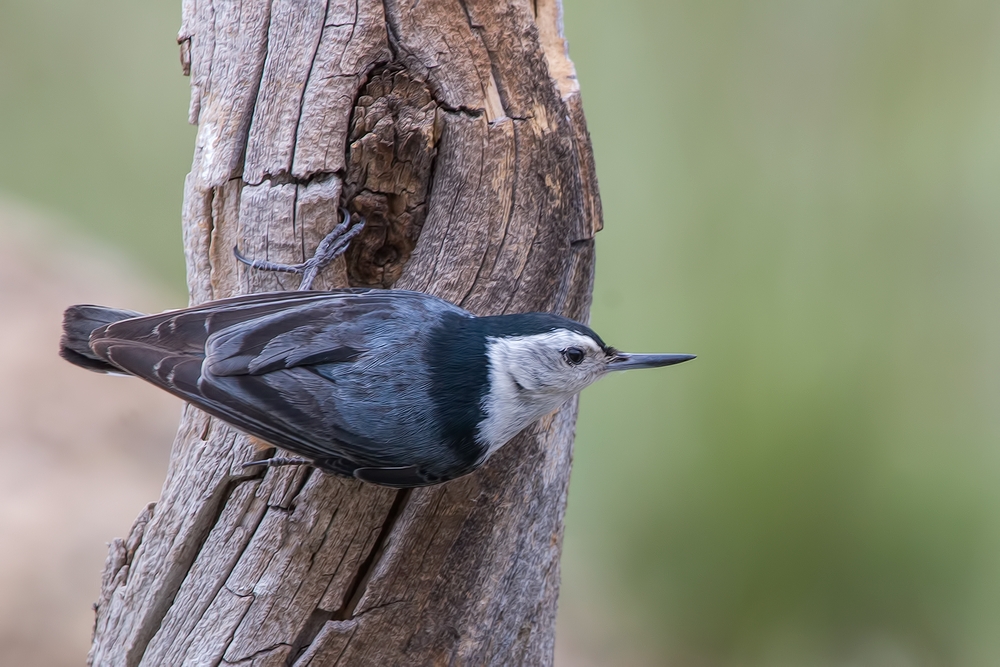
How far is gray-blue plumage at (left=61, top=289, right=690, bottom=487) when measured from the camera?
1382 millimetres

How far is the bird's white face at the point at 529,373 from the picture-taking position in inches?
56.1


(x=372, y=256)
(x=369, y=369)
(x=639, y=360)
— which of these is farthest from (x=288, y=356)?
(x=639, y=360)

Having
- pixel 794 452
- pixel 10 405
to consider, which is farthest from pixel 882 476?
pixel 10 405

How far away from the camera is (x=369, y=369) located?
144 cm

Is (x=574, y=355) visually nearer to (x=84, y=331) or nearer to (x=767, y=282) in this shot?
(x=84, y=331)

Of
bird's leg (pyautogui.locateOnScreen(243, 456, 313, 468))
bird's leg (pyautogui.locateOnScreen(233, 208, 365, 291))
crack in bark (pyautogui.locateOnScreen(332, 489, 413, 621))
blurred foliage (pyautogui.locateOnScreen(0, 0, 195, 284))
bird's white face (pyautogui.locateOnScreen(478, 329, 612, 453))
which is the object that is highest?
blurred foliage (pyautogui.locateOnScreen(0, 0, 195, 284))

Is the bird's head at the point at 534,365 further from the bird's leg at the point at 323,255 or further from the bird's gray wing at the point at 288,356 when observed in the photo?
the bird's leg at the point at 323,255

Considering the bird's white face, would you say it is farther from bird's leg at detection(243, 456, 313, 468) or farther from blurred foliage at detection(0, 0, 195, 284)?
blurred foliage at detection(0, 0, 195, 284)

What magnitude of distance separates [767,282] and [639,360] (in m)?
1.42

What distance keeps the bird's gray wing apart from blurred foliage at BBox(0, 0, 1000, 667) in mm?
1567

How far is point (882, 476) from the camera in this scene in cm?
257

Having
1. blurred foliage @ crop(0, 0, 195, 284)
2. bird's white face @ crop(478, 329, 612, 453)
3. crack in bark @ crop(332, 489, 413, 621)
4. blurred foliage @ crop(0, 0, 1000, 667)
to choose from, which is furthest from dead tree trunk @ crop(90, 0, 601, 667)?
blurred foliage @ crop(0, 0, 195, 284)

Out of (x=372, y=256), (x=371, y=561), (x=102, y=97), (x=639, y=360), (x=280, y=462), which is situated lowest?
(x=371, y=561)

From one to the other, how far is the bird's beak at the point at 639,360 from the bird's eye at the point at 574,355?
0.07 meters
